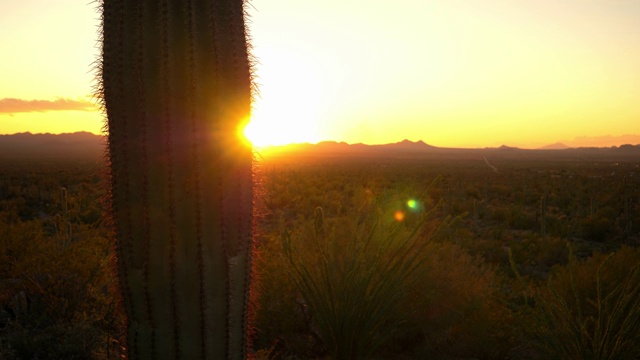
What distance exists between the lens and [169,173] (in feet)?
9.05

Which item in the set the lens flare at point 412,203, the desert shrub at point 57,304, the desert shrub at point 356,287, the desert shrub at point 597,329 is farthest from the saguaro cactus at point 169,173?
the lens flare at point 412,203

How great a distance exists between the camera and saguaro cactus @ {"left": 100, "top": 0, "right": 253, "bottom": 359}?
109 inches

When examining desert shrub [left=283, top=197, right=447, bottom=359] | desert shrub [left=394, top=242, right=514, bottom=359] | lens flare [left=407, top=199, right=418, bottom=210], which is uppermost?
lens flare [left=407, top=199, right=418, bottom=210]

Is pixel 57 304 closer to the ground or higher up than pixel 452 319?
higher up

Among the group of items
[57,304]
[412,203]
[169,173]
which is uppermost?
[169,173]

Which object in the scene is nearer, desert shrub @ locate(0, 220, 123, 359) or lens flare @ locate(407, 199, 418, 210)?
desert shrub @ locate(0, 220, 123, 359)

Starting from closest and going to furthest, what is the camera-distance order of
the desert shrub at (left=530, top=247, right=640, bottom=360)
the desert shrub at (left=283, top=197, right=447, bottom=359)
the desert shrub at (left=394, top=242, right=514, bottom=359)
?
the desert shrub at (left=530, top=247, right=640, bottom=360), the desert shrub at (left=283, top=197, right=447, bottom=359), the desert shrub at (left=394, top=242, right=514, bottom=359)

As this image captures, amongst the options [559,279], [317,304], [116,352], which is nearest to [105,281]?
[116,352]

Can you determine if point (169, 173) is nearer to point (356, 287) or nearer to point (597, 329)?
point (356, 287)

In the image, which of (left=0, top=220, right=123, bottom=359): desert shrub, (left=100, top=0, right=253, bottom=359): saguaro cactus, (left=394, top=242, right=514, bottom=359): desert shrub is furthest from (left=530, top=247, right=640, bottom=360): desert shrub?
(left=0, top=220, right=123, bottom=359): desert shrub

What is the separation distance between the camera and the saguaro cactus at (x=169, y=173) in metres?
2.76

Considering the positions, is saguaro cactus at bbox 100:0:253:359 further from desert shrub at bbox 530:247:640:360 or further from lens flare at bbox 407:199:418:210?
lens flare at bbox 407:199:418:210

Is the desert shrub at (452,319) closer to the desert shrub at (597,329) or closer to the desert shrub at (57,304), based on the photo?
the desert shrub at (597,329)

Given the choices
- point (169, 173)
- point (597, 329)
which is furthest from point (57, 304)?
point (597, 329)
